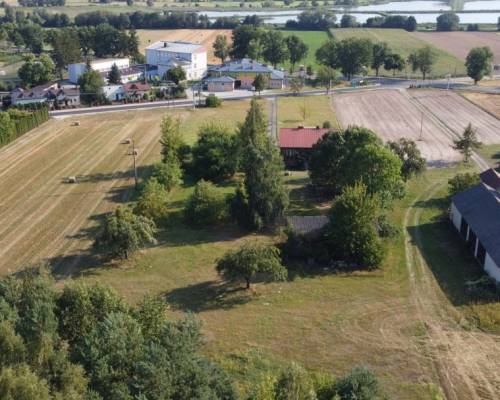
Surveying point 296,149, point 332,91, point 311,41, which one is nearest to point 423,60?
point 332,91

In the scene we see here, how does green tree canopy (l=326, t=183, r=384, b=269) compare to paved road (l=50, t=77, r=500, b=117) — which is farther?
paved road (l=50, t=77, r=500, b=117)

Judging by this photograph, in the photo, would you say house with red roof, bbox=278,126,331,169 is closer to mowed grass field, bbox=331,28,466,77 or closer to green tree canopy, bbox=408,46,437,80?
green tree canopy, bbox=408,46,437,80

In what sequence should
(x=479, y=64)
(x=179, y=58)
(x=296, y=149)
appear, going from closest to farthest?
(x=296, y=149) → (x=479, y=64) → (x=179, y=58)

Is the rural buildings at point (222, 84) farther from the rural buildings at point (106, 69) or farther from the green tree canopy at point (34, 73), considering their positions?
the green tree canopy at point (34, 73)

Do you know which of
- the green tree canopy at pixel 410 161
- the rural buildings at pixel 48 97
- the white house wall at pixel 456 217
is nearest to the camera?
the white house wall at pixel 456 217

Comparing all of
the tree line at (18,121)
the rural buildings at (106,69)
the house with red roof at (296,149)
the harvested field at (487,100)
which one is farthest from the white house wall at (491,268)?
the rural buildings at (106,69)

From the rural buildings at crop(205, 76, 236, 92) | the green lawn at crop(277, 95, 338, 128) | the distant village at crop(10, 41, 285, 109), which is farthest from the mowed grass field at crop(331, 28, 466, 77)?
the rural buildings at crop(205, 76, 236, 92)

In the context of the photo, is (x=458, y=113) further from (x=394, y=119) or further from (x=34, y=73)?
(x=34, y=73)
